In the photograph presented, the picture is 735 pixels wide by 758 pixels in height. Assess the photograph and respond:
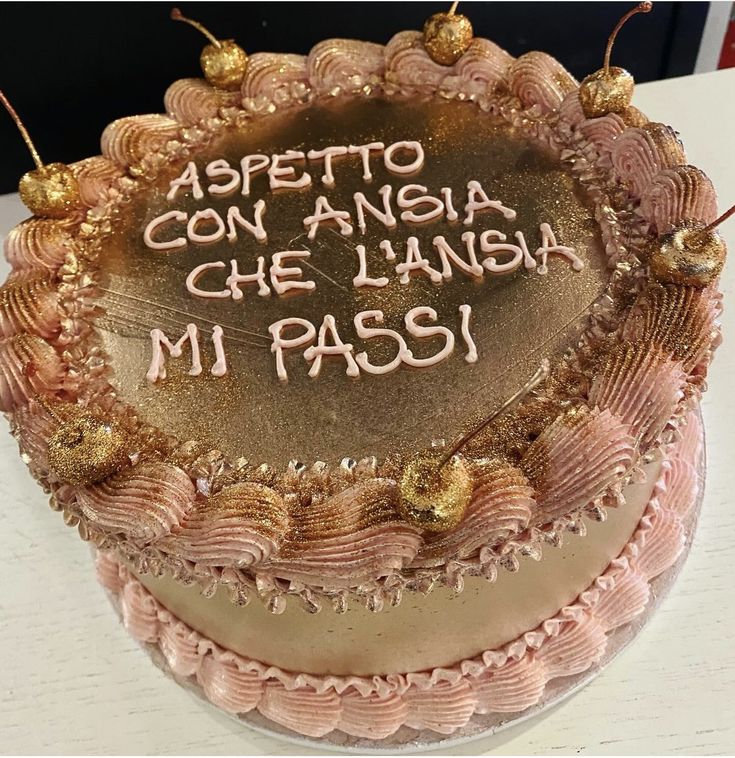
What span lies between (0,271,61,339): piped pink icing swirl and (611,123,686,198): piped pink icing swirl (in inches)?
53.4

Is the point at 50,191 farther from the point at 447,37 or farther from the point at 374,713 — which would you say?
the point at 374,713

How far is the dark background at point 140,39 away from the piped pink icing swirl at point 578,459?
2.09m

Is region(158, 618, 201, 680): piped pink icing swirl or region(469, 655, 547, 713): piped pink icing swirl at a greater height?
region(469, 655, 547, 713): piped pink icing swirl

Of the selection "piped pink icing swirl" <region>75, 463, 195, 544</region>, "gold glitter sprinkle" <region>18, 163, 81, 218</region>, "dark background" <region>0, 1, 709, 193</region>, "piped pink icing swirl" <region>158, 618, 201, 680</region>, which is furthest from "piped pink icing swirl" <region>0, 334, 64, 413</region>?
"dark background" <region>0, 1, 709, 193</region>

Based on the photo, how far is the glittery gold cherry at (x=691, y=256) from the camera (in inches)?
60.1

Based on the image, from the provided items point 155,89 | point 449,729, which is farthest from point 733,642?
point 155,89

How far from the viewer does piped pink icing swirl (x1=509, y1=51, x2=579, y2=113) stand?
207cm

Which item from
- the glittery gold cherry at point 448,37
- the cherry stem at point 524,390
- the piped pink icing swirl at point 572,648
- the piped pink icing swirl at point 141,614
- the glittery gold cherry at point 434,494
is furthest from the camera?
the glittery gold cherry at point 448,37

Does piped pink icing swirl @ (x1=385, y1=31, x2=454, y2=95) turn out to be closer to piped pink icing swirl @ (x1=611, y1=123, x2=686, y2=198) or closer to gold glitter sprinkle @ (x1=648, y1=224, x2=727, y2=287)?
piped pink icing swirl @ (x1=611, y1=123, x2=686, y2=198)

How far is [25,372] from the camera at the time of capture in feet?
5.37

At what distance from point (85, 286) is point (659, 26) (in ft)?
8.89

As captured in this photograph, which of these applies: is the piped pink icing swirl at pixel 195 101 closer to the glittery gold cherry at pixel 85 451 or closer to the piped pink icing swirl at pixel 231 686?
the glittery gold cherry at pixel 85 451

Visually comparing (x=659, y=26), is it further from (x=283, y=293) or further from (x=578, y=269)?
(x=283, y=293)

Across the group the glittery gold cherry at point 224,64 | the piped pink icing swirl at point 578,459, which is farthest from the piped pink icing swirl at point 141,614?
the glittery gold cherry at point 224,64
